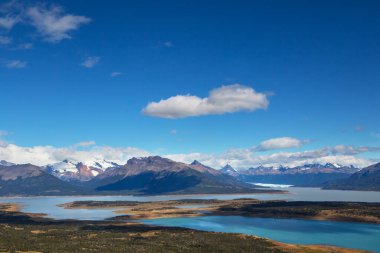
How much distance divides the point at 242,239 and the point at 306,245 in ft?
80.7

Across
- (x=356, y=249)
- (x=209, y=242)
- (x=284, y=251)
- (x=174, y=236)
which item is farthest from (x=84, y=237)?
(x=356, y=249)

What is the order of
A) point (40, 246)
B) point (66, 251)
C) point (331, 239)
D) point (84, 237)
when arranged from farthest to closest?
point (331, 239)
point (84, 237)
point (40, 246)
point (66, 251)

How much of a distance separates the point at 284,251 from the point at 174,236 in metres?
50.4

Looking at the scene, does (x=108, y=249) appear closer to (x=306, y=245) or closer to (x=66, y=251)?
(x=66, y=251)

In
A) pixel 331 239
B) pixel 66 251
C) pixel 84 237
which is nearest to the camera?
pixel 66 251

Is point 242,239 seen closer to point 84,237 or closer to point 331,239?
point 331,239

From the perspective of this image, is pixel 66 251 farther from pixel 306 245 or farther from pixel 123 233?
pixel 306 245

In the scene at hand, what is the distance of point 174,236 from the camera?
185750 millimetres

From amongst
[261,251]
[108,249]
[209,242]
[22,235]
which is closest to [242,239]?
[209,242]

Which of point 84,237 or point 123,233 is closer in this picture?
point 84,237

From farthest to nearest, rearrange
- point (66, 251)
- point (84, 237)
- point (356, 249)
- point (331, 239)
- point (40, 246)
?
point (331, 239), point (84, 237), point (356, 249), point (40, 246), point (66, 251)

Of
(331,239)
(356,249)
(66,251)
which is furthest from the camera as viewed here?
(331,239)

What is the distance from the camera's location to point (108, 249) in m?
145

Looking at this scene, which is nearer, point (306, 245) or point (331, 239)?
point (306, 245)
